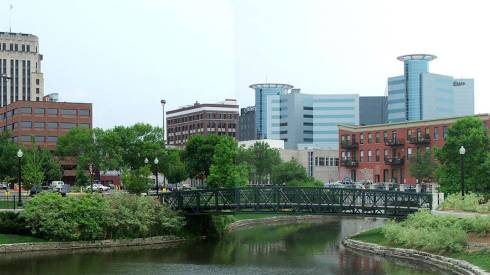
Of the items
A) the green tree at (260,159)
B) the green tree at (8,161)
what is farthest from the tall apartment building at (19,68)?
the green tree at (8,161)

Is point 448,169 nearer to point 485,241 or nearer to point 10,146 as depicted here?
point 485,241

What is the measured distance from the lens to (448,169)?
7044 cm

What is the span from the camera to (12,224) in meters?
54.1

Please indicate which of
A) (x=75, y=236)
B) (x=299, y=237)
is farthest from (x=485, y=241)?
(x=75, y=236)

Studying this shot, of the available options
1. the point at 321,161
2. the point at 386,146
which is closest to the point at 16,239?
the point at 386,146

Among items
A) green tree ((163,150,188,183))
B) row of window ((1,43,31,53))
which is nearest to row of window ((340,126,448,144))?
green tree ((163,150,188,183))

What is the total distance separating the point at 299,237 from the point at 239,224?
12.3 meters

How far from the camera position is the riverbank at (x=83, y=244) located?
170 feet

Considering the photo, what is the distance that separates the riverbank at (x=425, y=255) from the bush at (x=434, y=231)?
638 mm

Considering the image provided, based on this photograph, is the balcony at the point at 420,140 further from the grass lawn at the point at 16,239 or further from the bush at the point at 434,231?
the grass lawn at the point at 16,239

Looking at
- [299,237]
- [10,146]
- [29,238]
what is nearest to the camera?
[29,238]

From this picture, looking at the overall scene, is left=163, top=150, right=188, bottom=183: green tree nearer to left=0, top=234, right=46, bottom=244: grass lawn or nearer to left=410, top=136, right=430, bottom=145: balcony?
left=410, top=136, right=430, bottom=145: balcony

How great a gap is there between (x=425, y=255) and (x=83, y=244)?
26.0 metres

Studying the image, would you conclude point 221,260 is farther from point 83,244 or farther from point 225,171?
point 225,171
